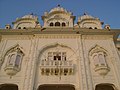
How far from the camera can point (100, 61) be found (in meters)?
17.8

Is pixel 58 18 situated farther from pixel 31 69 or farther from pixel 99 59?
pixel 31 69

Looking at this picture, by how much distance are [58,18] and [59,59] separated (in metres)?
8.23

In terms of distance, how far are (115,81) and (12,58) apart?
10553mm

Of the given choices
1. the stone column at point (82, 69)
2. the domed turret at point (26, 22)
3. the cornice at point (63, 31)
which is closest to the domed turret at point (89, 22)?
the cornice at point (63, 31)

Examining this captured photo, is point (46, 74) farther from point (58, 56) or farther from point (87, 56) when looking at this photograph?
point (87, 56)

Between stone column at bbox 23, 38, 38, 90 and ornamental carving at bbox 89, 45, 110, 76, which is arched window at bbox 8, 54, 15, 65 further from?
ornamental carving at bbox 89, 45, 110, 76

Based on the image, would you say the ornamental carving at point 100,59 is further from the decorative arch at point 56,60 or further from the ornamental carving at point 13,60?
the ornamental carving at point 13,60

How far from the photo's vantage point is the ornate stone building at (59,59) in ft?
54.2

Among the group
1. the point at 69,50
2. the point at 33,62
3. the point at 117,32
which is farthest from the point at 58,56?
the point at 117,32

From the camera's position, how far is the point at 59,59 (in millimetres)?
19188

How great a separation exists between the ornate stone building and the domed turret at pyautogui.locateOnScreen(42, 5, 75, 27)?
3436 mm

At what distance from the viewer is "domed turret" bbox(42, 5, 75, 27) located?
24750 millimetres

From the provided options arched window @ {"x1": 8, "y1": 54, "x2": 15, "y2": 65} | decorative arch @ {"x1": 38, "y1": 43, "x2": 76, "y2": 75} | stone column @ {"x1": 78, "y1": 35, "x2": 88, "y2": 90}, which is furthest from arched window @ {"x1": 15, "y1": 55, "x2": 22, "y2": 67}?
stone column @ {"x1": 78, "y1": 35, "x2": 88, "y2": 90}

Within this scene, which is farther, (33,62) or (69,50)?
(69,50)
